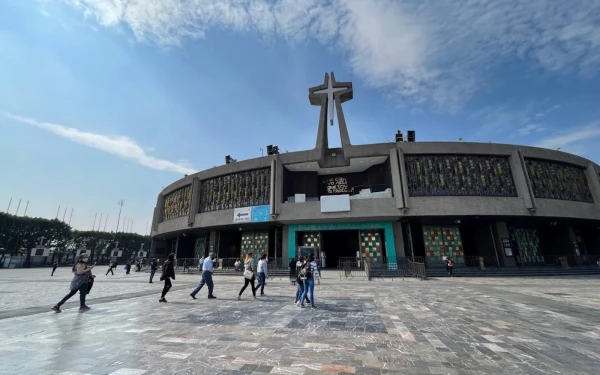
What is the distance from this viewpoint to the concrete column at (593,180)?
24823 millimetres

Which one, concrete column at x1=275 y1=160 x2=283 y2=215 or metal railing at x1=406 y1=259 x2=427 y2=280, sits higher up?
concrete column at x1=275 y1=160 x2=283 y2=215

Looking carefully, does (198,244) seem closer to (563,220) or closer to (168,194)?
(168,194)

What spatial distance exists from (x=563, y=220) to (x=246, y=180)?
32.3 m

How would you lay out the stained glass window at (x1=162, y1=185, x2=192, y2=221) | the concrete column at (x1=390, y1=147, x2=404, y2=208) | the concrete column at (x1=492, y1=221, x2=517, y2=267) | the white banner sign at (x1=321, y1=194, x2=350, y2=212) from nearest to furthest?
the concrete column at (x1=390, y1=147, x2=404, y2=208) → the concrete column at (x1=492, y1=221, x2=517, y2=267) → the white banner sign at (x1=321, y1=194, x2=350, y2=212) → the stained glass window at (x1=162, y1=185, x2=192, y2=221)

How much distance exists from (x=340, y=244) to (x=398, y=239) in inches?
337

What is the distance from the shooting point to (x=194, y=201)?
29203 mm

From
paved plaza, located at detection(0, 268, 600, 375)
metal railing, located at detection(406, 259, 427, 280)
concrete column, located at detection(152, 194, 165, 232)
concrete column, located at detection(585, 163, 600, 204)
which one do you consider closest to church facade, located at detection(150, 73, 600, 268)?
concrete column, located at detection(585, 163, 600, 204)

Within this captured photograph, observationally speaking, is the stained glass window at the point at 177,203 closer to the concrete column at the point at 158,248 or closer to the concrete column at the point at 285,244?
the concrete column at the point at 158,248

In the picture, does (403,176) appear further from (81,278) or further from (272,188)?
(81,278)

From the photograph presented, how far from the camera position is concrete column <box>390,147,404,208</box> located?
2194 centimetres

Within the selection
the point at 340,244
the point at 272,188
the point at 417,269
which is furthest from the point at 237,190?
the point at 417,269

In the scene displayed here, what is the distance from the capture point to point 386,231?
23.4 metres

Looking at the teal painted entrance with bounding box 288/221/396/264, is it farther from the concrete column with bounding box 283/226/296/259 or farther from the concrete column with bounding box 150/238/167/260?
the concrete column with bounding box 150/238/167/260

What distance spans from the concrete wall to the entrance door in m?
7.07
